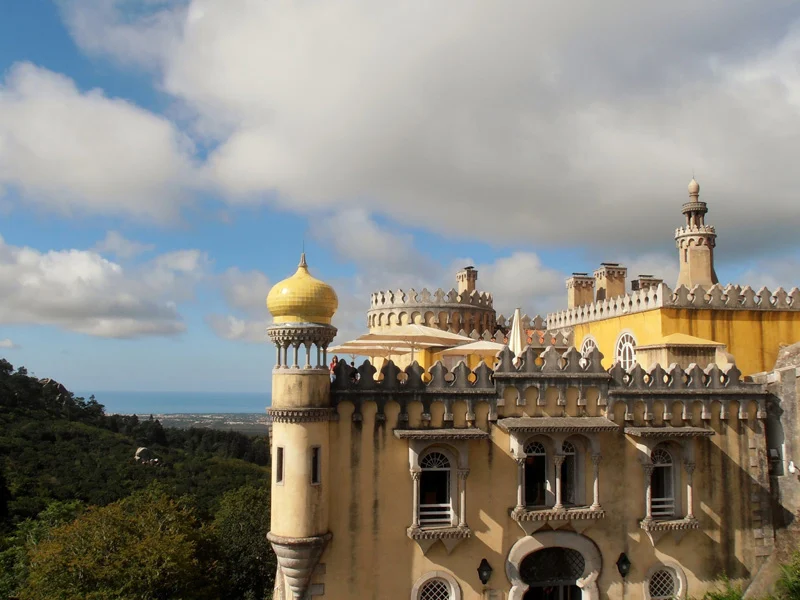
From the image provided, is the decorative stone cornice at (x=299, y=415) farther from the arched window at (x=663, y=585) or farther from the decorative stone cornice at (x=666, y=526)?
the arched window at (x=663, y=585)

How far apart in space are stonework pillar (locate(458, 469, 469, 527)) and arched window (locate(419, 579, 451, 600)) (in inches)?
66.1

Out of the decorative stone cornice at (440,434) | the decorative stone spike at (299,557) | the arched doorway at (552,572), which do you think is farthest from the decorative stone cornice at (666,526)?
the decorative stone spike at (299,557)

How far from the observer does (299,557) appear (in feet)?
57.7

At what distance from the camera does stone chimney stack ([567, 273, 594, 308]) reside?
33344 mm

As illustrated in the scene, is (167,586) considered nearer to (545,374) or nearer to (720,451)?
(545,374)

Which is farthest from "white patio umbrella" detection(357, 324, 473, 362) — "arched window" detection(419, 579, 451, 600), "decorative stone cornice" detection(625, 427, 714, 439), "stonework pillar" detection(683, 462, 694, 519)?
"stonework pillar" detection(683, 462, 694, 519)

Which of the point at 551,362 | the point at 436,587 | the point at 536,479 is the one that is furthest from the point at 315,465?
the point at 551,362

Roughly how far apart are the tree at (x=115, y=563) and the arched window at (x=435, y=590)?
11363 mm

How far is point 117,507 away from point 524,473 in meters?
Answer: 19.3

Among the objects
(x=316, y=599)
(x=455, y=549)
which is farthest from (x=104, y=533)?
(x=455, y=549)

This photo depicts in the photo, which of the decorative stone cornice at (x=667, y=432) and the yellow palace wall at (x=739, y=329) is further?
the yellow palace wall at (x=739, y=329)

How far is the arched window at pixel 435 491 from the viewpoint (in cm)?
1883

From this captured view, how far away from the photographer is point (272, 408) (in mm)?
18000

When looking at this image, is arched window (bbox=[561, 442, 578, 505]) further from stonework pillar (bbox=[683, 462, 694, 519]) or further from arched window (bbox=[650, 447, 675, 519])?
stonework pillar (bbox=[683, 462, 694, 519])
